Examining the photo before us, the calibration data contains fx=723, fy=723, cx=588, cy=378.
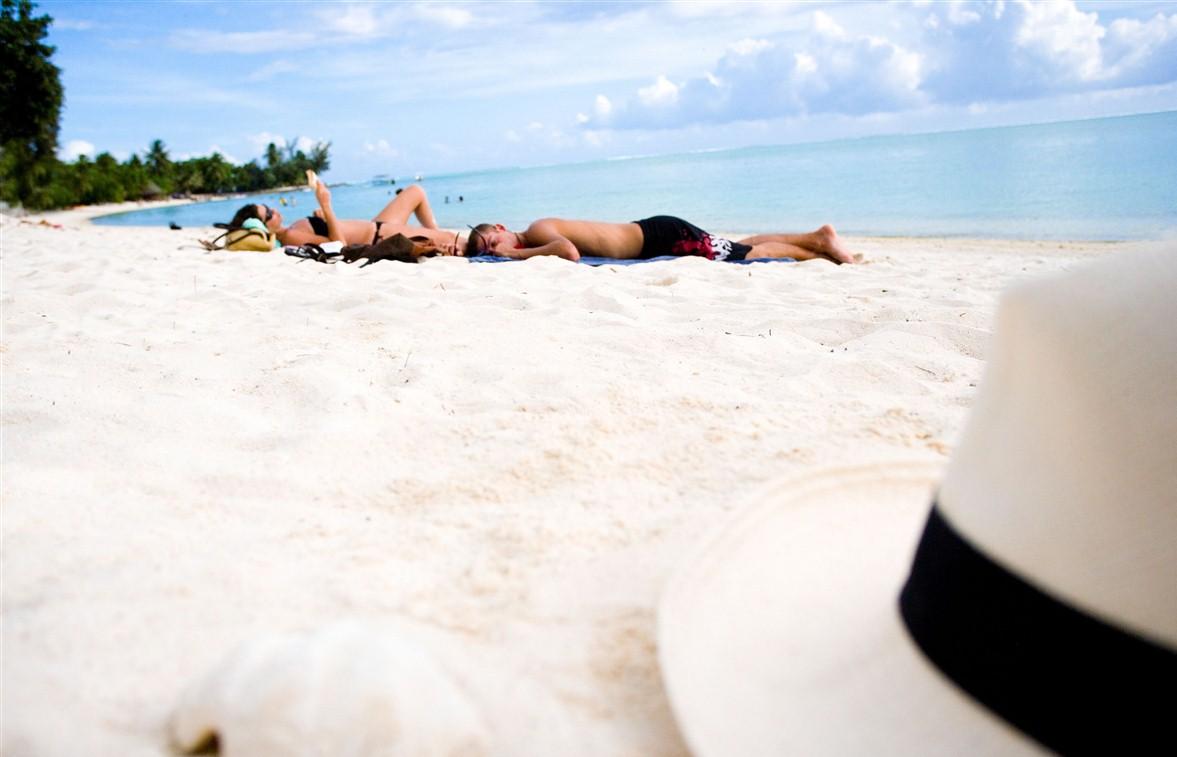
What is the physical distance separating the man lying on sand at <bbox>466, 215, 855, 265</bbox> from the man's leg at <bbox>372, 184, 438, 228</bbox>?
1110 mm

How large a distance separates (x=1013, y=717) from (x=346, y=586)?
97 centimetres

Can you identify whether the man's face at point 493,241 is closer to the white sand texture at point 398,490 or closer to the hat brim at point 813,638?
the white sand texture at point 398,490

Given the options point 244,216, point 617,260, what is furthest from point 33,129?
point 617,260

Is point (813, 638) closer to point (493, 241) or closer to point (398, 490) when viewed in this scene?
point (398, 490)

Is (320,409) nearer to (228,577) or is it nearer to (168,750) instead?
(228,577)

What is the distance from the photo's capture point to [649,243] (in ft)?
18.1

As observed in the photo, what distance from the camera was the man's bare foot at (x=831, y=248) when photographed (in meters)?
5.33

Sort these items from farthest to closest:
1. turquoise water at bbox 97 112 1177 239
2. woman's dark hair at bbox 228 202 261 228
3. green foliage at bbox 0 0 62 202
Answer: green foliage at bbox 0 0 62 202 < turquoise water at bbox 97 112 1177 239 < woman's dark hair at bbox 228 202 261 228

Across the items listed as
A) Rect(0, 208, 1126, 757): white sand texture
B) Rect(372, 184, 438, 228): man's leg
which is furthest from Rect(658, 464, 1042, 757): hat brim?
Rect(372, 184, 438, 228): man's leg

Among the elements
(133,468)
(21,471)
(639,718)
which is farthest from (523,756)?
(21,471)

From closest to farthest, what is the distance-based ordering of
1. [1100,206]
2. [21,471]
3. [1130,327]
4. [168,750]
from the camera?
1. [1130,327]
2. [168,750]
3. [21,471]
4. [1100,206]

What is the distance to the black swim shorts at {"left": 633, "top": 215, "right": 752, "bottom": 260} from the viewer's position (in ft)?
17.7

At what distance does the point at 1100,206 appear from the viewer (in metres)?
9.56

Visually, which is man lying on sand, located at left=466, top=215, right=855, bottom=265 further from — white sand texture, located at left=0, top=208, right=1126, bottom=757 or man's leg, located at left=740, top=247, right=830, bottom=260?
white sand texture, located at left=0, top=208, right=1126, bottom=757
